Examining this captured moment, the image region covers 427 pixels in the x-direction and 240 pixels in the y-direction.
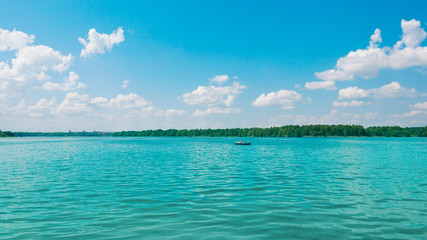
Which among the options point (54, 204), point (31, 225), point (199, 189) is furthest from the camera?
point (199, 189)

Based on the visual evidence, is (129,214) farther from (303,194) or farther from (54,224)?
(303,194)

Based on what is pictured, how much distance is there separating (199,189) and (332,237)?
13773 mm

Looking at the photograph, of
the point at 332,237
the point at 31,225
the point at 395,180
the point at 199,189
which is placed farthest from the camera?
the point at 395,180

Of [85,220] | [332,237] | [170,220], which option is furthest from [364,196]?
[85,220]

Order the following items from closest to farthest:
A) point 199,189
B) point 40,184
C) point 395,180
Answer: point 199,189
point 40,184
point 395,180

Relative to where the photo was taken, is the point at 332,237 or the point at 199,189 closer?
the point at 332,237

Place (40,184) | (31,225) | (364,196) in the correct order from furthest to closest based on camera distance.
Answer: (40,184)
(364,196)
(31,225)

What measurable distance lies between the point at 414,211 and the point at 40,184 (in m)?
30.5

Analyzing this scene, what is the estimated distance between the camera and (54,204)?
20156 mm

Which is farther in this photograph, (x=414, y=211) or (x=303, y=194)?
(x=303, y=194)

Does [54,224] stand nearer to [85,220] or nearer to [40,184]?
[85,220]

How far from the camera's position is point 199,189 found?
25.5 meters

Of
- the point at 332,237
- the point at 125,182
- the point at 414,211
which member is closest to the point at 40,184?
the point at 125,182

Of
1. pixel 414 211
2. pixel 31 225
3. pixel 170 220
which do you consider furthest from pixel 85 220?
pixel 414 211
